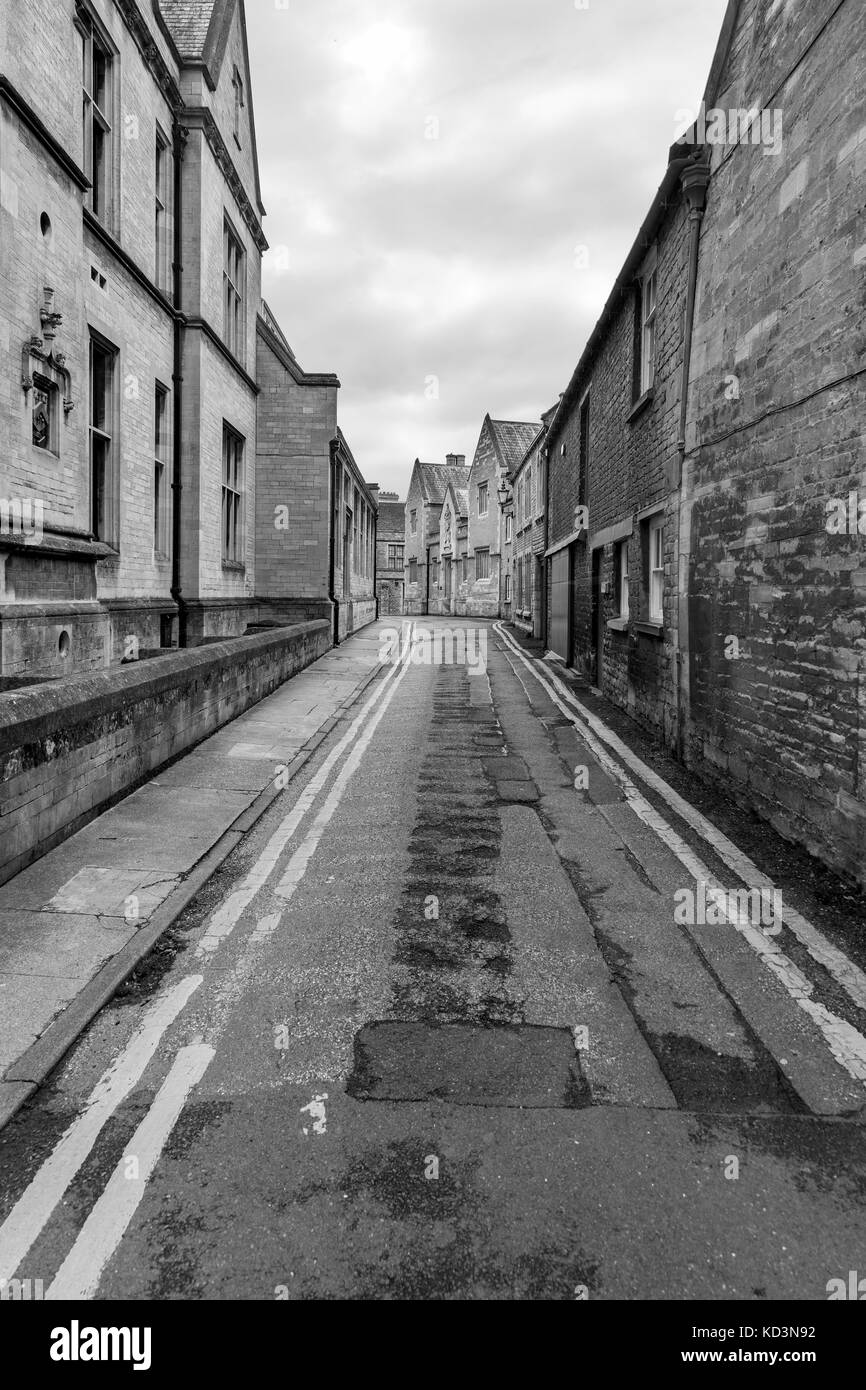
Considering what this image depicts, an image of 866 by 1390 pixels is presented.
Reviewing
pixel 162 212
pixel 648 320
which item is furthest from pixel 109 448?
pixel 648 320

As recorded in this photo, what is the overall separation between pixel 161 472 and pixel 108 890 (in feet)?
40.7

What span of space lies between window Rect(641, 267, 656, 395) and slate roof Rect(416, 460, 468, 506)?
51.4 meters

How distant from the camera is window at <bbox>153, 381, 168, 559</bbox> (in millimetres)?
16156

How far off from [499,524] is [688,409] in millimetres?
37214

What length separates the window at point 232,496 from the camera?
20.3 metres

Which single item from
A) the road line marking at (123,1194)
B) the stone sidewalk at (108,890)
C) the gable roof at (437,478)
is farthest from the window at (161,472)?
the gable roof at (437,478)

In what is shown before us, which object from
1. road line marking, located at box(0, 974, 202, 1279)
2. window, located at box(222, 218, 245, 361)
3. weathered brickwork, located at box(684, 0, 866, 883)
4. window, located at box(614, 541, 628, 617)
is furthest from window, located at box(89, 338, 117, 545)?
road line marking, located at box(0, 974, 202, 1279)

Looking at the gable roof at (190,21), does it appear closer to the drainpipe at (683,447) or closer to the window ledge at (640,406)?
the window ledge at (640,406)

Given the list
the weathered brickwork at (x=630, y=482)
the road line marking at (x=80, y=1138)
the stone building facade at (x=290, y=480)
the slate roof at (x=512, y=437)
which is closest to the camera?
the road line marking at (x=80, y=1138)

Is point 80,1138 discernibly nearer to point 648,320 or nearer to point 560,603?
point 648,320

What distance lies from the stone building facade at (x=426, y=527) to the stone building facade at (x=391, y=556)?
2.38m

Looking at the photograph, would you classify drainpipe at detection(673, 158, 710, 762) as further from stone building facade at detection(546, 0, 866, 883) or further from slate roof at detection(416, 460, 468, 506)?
slate roof at detection(416, 460, 468, 506)
